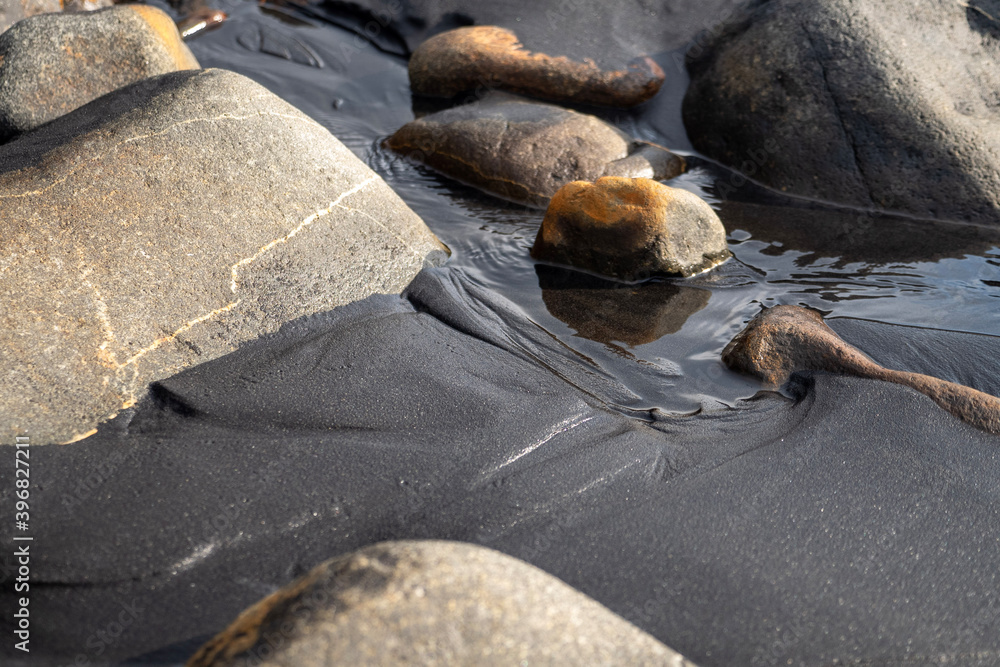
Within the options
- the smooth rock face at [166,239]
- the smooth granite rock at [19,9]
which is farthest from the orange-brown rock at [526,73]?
the smooth granite rock at [19,9]

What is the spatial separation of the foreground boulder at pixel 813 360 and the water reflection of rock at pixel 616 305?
14.7 inches

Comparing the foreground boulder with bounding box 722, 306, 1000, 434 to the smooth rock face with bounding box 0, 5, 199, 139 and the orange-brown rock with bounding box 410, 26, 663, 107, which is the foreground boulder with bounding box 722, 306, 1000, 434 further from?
the smooth rock face with bounding box 0, 5, 199, 139

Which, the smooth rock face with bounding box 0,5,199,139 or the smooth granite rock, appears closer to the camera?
the smooth rock face with bounding box 0,5,199,139

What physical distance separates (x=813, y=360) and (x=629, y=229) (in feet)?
3.79

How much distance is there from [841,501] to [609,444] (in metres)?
0.75

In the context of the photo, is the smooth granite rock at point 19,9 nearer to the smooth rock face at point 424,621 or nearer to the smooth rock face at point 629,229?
the smooth rock face at point 629,229

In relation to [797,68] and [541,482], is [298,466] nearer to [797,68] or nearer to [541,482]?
[541,482]

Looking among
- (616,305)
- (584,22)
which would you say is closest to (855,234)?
(616,305)

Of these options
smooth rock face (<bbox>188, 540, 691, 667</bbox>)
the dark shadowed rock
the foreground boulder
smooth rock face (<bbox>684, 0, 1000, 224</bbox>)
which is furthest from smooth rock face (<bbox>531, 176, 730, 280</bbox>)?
smooth rock face (<bbox>188, 540, 691, 667</bbox>)

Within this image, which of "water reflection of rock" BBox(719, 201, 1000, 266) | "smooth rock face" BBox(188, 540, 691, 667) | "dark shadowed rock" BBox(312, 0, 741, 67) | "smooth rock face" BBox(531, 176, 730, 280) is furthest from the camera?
"dark shadowed rock" BBox(312, 0, 741, 67)

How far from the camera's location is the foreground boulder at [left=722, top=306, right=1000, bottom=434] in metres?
2.75

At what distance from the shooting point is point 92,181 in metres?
2.96

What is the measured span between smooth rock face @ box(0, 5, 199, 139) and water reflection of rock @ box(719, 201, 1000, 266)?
3578 mm

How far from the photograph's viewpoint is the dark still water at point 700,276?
10.8ft
